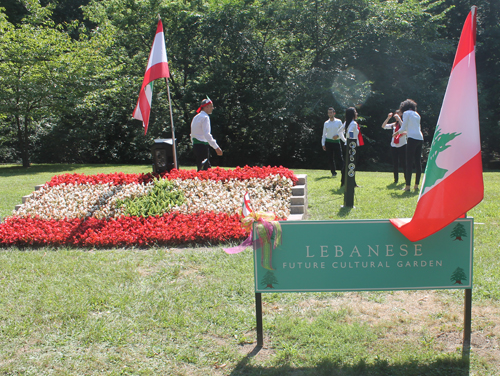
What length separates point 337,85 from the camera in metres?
20.1

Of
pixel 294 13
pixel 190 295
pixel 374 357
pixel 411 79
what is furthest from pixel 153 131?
pixel 374 357

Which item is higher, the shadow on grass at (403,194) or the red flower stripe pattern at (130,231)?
the shadow on grass at (403,194)

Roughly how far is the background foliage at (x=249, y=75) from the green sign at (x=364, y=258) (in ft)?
56.3

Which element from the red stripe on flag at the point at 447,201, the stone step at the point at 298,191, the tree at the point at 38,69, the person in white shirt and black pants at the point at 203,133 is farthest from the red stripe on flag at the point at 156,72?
the tree at the point at 38,69

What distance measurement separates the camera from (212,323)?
11.9ft

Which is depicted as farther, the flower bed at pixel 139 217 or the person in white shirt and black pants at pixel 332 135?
the person in white shirt and black pants at pixel 332 135

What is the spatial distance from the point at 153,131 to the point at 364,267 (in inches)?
831

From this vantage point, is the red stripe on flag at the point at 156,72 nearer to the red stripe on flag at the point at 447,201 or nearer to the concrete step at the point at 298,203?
the concrete step at the point at 298,203

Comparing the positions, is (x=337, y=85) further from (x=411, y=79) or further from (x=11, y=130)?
(x=11, y=130)

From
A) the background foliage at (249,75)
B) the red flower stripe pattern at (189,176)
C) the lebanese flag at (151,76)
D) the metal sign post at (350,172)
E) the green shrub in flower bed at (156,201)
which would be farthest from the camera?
the background foliage at (249,75)

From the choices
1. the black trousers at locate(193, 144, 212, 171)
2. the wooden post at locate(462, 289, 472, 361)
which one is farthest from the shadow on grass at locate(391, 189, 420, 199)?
the wooden post at locate(462, 289, 472, 361)

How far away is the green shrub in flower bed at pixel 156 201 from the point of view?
6902 millimetres

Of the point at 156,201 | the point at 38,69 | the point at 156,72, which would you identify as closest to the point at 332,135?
the point at 156,72

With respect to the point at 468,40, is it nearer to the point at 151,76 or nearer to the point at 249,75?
the point at 151,76
